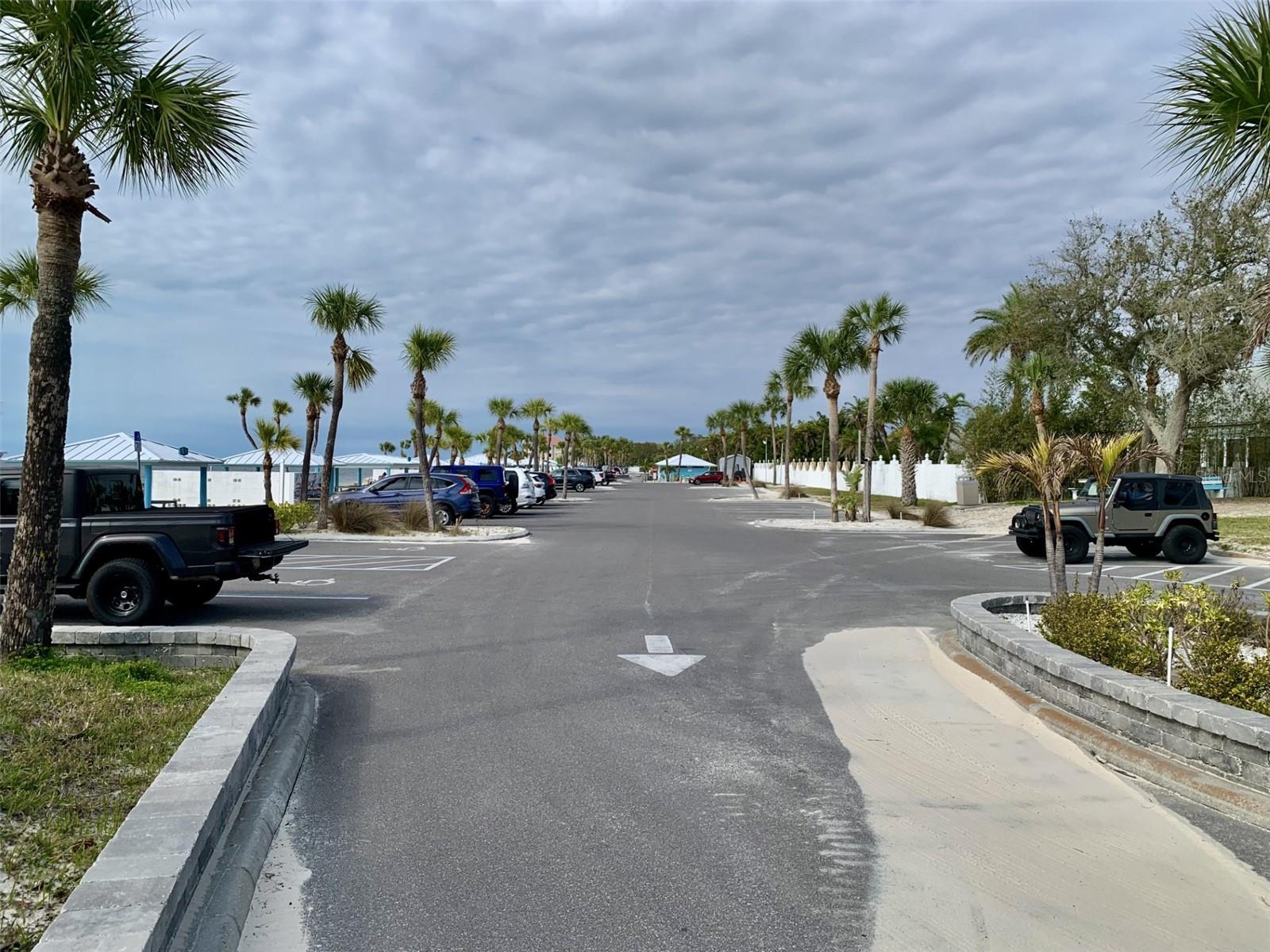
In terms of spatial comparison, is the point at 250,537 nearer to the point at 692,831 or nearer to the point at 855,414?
the point at 692,831

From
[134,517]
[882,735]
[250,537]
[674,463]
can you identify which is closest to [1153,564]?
[882,735]

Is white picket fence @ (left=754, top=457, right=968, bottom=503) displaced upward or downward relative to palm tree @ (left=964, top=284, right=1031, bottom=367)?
downward

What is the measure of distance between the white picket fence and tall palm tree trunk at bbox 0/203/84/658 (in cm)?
4055

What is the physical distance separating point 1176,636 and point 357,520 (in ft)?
72.3

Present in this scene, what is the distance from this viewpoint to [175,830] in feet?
12.9

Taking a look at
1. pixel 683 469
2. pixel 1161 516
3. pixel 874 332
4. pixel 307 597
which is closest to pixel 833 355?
pixel 874 332

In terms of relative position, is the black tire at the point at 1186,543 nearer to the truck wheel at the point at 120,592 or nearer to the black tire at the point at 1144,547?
the black tire at the point at 1144,547

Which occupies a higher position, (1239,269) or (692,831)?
(1239,269)

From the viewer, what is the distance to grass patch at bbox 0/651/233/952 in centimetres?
387

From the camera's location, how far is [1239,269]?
30.5m

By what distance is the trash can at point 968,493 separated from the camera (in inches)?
1618

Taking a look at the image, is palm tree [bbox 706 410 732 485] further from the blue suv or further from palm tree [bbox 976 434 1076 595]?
palm tree [bbox 976 434 1076 595]

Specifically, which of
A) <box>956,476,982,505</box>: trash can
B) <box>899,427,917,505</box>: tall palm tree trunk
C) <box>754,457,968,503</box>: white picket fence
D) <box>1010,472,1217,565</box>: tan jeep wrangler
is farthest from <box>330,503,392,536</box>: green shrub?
<box>754,457,968,503</box>: white picket fence

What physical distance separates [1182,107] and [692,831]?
22.7ft
